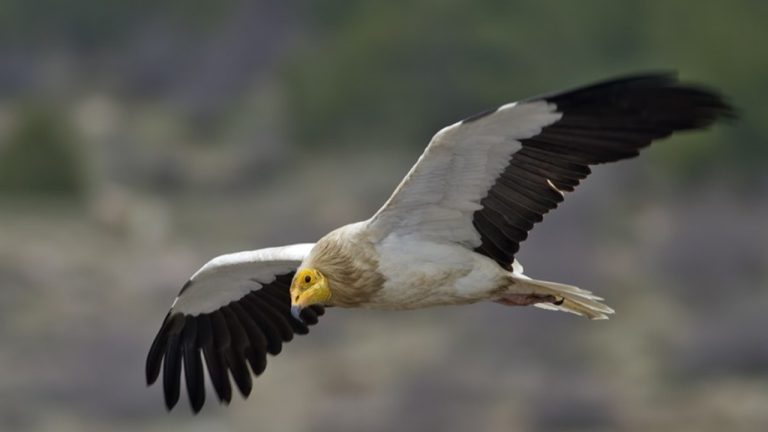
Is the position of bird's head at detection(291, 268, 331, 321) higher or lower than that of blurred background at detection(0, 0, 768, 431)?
lower

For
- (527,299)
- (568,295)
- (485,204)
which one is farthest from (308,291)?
(568,295)

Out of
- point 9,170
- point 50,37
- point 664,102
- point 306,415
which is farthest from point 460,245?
point 50,37

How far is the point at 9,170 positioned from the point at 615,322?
11662 millimetres

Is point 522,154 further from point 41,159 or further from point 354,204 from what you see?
point 41,159

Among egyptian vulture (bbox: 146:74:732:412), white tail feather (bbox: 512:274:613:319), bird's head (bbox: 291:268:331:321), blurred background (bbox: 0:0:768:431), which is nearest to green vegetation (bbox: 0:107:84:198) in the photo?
blurred background (bbox: 0:0:768:431)

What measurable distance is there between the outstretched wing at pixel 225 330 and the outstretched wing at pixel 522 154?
131cm

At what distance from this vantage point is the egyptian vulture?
7.13 m

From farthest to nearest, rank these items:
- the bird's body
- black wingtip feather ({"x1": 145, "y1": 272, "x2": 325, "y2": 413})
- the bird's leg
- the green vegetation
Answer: the green vegetation → black wingtip feather ({"x1": 145, "y1": 272, "x2": 325, "y2": 413}) → the bird's leg → the bird's body

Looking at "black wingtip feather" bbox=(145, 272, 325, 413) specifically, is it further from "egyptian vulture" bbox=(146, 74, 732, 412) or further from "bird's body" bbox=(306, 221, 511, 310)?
"bird's body" bbox=(306, 221, 511, 310)

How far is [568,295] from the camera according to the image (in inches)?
323

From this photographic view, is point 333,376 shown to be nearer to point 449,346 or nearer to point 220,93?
point 449,346

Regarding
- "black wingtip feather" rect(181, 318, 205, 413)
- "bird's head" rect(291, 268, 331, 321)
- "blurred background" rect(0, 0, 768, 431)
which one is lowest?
"bird's head" rect(291, 268, 331, 321)

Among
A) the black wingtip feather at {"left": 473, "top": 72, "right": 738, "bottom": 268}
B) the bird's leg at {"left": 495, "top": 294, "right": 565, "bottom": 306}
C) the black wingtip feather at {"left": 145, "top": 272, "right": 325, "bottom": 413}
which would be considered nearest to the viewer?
the black wingtip feather at {"left": 473, "top": 72, "right": 738, "bottom": 268}

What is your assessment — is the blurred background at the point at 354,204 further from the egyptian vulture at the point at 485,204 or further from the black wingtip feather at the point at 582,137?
the black wingtip feather at the point at 582,137
